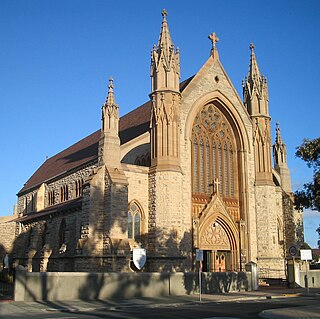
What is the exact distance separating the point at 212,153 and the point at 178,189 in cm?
601

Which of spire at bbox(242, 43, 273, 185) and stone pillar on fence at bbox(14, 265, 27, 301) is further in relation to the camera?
spire at bbox(242, 43, 273, 185)

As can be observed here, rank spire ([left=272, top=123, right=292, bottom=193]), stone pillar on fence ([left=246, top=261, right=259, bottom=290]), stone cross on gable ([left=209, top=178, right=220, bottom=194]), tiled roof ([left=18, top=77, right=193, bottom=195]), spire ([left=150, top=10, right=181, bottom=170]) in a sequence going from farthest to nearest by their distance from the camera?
spire ([left=272, top=123, right=292, bottom=193])
tiled roof ([left=18, top=77, right=193, bottom=195])
stone cross on gable ([left=209, top=178, right=220, bottom=194])
spire ([left=150, top=10, right=181, bottom=170])
stone pillar on fence ([left=246, top=261, right=259, bottom=290])

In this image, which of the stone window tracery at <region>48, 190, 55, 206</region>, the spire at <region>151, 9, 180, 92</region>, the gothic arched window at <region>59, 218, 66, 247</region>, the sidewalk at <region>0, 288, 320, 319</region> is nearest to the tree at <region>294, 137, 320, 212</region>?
the sidewalk at <region>0, 288, 320, 319</region>

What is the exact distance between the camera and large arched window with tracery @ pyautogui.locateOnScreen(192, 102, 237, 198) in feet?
109

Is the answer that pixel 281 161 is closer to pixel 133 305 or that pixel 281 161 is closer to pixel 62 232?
pixel 62 232

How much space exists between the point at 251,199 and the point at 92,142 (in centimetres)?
1781

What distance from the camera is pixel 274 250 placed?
3419 cm

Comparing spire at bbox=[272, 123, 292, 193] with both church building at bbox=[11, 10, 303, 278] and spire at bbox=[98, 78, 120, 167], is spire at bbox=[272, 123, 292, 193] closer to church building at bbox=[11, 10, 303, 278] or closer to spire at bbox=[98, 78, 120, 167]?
church building at bbox=[11, 10, 303, 278]

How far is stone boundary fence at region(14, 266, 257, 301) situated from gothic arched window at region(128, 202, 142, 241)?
591 cm

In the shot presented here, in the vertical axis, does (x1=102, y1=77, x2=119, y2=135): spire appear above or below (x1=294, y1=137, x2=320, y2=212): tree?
above

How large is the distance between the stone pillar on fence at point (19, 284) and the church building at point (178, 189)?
7115 millimetres

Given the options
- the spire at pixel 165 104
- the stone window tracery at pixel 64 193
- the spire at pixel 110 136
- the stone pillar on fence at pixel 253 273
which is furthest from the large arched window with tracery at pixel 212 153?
the stone window tracery at pixel 64 193

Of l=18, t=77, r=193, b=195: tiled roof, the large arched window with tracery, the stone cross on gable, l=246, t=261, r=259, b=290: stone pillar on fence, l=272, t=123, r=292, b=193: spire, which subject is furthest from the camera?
l=272, t=123, r=292, b=193: spire

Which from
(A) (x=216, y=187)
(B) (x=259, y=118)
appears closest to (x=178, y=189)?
(A) (x=216, y=187)
